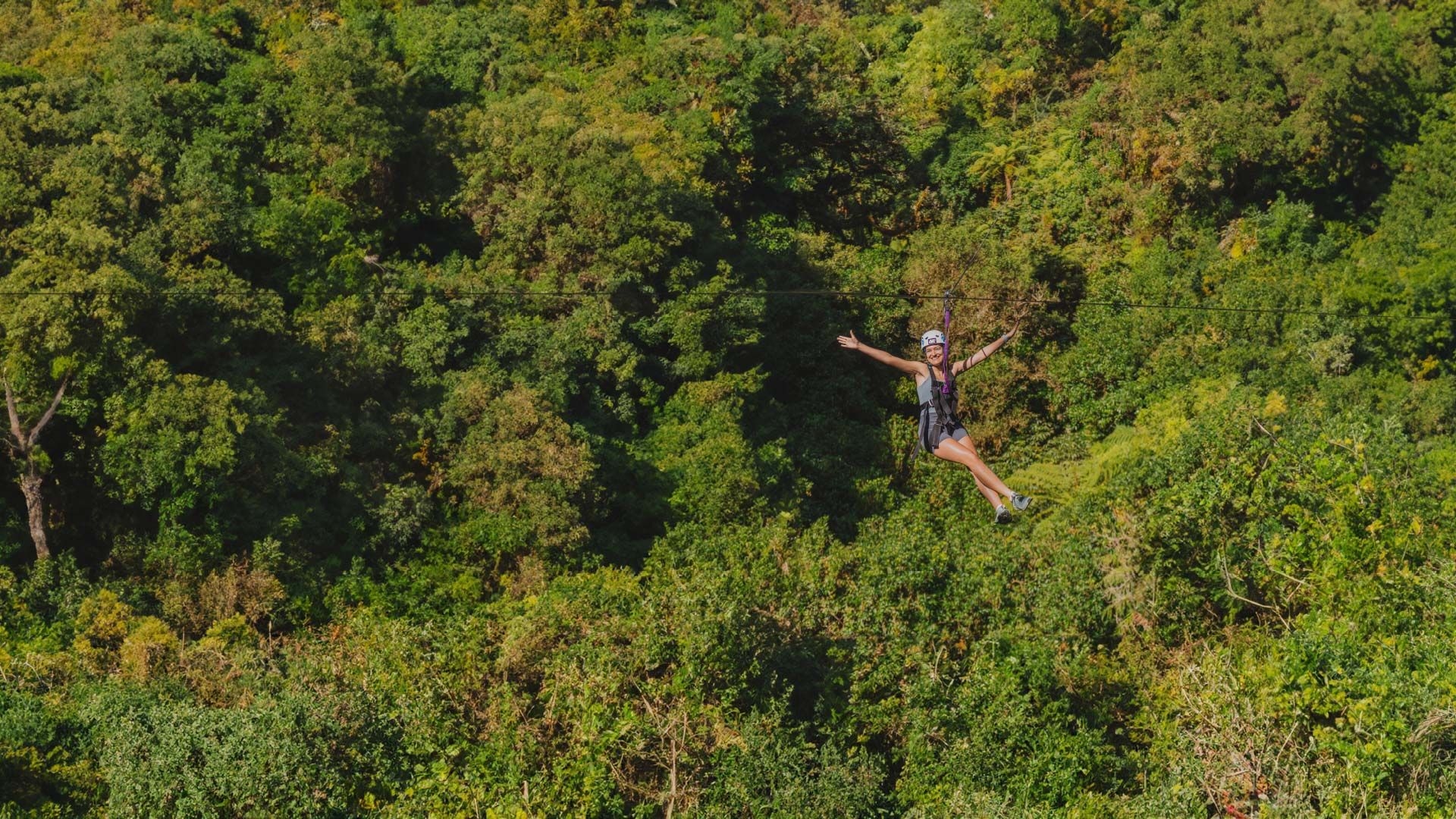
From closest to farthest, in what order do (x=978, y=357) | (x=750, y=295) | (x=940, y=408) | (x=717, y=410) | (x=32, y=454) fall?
(x=978, y=357), (x=940, y=408), (x=32, y=454), (x=750, y=295), (x=717, y=410)

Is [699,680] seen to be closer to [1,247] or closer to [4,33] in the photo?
[1,247]

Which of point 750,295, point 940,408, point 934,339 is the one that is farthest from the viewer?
point 750,295

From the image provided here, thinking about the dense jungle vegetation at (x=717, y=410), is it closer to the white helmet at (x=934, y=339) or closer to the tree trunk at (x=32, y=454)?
the tree trunk at (x=32, y=454)

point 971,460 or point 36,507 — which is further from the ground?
point 971,460

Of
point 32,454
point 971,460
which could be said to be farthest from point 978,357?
point 32,454

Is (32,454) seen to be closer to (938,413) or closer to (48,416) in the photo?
(48,416)

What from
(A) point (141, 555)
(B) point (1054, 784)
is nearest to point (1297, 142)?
(B) point (1054, 784)

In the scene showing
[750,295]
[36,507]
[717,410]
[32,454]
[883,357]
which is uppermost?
[883,357]

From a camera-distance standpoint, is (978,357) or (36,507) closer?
(978,357)
